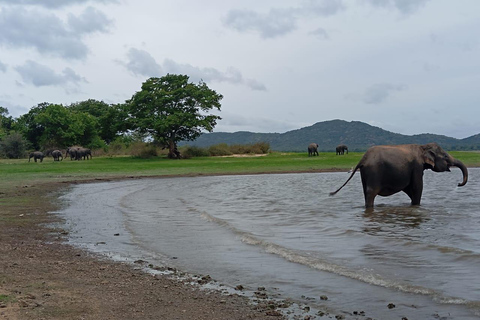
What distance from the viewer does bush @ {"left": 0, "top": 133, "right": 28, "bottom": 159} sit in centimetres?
6022

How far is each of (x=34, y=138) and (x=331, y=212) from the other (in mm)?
60370

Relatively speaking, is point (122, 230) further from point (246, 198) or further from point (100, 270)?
point (246, 198)

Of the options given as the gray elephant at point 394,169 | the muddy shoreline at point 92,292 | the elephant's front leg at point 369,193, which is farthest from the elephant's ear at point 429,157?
the muddy shoreline at point 92,292

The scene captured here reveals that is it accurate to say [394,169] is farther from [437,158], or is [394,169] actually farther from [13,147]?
[13,147]

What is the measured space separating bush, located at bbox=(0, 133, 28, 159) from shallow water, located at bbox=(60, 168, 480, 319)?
44982mm

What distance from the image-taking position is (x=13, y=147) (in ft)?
199

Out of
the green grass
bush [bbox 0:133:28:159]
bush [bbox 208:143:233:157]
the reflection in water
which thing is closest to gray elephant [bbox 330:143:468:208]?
the reflection in water

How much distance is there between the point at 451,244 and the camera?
9.84m

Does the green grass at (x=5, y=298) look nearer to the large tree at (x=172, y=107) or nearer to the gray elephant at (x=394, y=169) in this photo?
the gray elephant at (x=394, y=169)

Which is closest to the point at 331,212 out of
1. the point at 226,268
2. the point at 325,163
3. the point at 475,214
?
the point at 475,214

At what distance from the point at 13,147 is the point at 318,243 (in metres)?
57.5

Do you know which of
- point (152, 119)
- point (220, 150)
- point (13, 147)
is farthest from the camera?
point (220, 150)

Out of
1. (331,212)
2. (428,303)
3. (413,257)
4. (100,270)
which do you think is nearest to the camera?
(428,303)

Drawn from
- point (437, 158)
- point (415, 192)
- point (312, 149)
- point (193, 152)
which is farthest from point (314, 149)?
point (415, 192)
